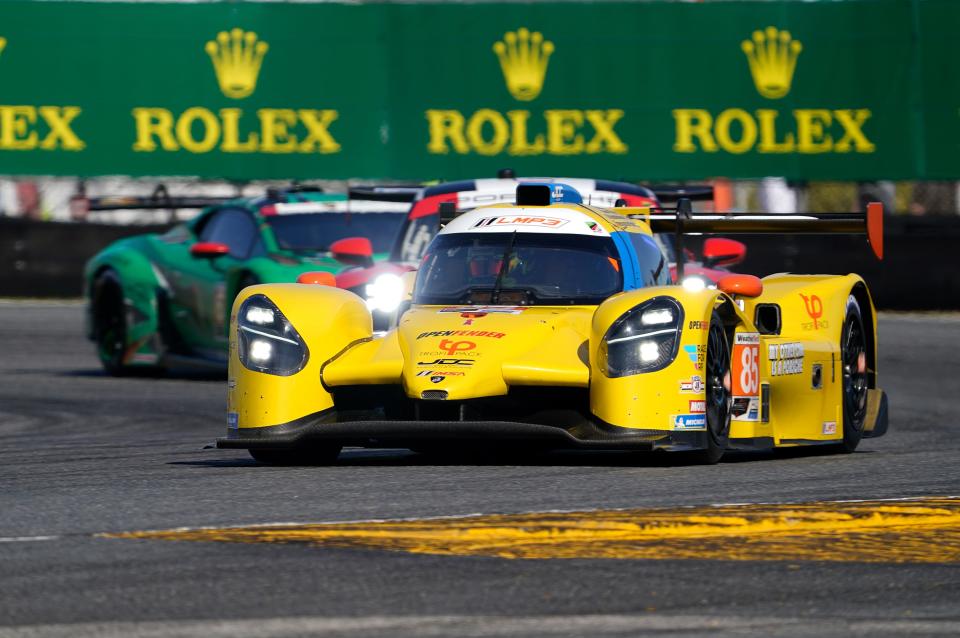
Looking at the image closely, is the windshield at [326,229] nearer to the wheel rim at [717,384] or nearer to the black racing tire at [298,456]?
the black racing tire at [298,456]

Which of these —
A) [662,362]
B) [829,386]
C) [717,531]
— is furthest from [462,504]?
[829,386]

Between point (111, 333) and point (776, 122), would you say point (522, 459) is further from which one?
point (776, 122)

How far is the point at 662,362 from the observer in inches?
335

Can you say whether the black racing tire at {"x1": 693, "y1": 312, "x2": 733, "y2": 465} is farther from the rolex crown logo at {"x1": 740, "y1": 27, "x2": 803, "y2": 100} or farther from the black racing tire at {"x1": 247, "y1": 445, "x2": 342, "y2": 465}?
the rolex crown logo at {"x1": 740, "y1": 27, "x2": 803, "y2": 100}

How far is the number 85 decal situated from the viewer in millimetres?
9117

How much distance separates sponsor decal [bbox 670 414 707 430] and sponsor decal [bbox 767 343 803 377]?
0.98 meters

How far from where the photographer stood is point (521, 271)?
9.52 m

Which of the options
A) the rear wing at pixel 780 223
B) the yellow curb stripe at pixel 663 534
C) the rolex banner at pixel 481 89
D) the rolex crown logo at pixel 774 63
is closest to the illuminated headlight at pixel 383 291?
the rear wing at pixel 780 223

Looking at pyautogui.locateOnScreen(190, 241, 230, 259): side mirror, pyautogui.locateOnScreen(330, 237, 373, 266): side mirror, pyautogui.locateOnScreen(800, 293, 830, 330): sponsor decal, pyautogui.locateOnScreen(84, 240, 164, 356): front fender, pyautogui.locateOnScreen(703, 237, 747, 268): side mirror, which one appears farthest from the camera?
pyautogui.locateOnScreen(84, 240, 164, 356): front fender

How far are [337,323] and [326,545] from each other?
292 cm

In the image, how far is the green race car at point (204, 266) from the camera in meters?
→ 15.2

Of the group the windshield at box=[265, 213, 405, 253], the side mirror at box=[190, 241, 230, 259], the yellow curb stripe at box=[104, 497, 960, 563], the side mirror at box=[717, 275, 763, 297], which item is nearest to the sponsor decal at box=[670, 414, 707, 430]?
the side mirror at box=[717, 275, 763, 297]

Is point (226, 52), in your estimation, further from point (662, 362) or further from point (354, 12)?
point (662, 362)

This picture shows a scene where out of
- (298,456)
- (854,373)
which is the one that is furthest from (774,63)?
(298,456)
